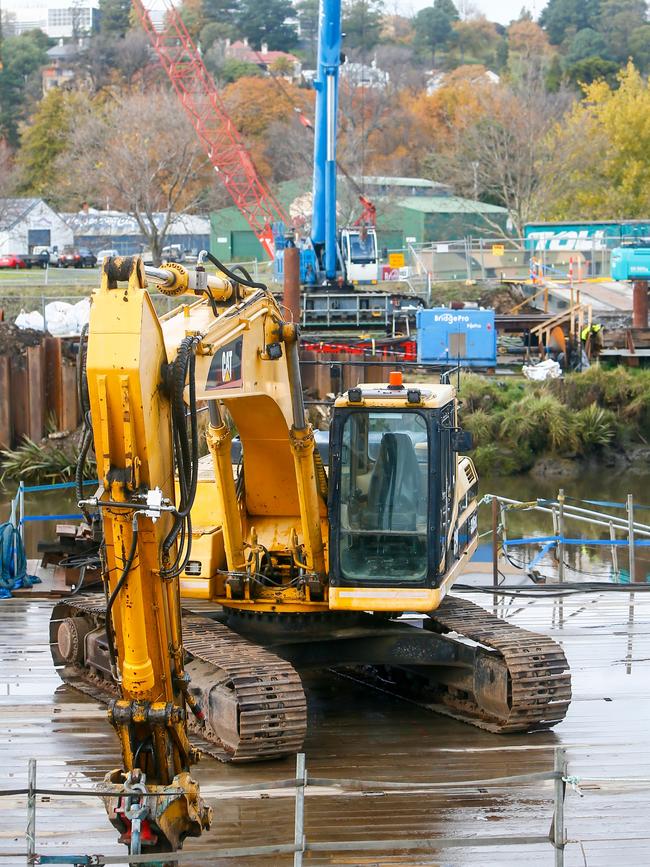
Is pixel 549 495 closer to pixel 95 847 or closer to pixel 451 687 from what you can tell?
pixel 451 687

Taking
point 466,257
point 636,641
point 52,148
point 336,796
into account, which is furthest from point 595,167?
point 336,796

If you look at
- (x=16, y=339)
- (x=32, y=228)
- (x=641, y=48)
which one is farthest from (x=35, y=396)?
(x=641, y=48)

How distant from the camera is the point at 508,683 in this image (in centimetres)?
1150

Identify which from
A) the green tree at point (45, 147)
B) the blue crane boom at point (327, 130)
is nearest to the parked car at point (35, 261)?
the green tree at point (45, 147)

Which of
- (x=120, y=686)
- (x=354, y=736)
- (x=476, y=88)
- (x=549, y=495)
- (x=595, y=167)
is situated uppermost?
(x=476, y=88)

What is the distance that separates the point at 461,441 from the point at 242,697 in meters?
2.76

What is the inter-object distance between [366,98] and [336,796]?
7760 centimetres

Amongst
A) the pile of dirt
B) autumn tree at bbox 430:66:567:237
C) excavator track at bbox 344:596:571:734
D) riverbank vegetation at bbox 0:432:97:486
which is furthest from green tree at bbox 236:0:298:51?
excavator track at bbox 344:596:571:734

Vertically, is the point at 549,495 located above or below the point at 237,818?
below

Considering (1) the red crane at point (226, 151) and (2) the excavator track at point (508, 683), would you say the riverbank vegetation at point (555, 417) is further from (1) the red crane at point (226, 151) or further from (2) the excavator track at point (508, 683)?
(1) the red crane at point (226, 151)

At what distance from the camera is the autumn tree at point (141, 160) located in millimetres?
55531

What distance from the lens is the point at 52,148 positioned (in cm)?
7488

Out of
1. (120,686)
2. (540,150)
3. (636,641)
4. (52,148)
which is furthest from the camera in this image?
(52,148)

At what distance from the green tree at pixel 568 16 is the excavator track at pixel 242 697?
12228cm
